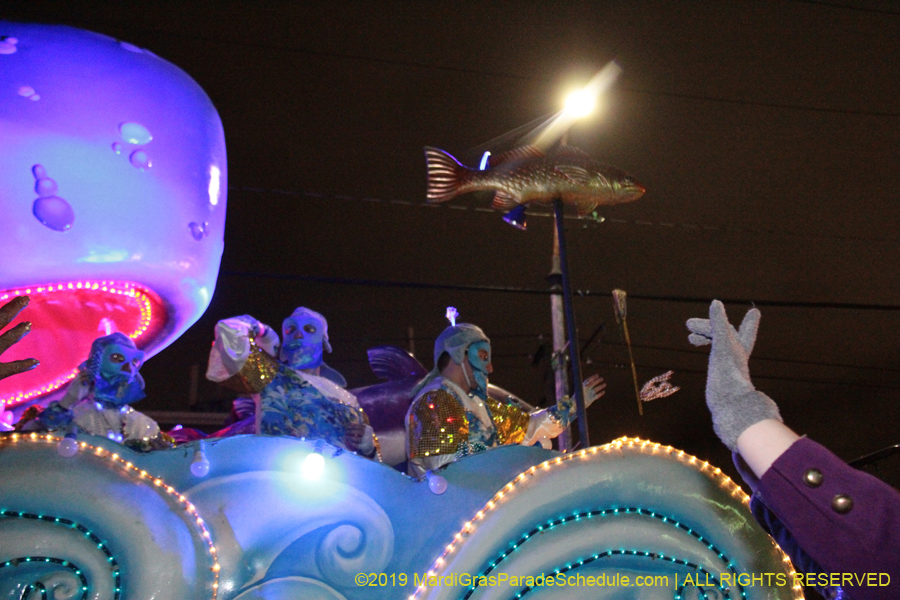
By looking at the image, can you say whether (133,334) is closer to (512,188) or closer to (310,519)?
(310,519)

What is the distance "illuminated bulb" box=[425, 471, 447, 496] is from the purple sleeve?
938 mm

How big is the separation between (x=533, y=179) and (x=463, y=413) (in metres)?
1.13

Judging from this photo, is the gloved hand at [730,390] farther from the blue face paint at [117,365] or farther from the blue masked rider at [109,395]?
the blue face paint at [117,365]

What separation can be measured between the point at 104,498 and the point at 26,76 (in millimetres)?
1429

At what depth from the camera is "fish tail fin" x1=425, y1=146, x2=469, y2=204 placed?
3135 mm

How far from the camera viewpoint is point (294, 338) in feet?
9.47

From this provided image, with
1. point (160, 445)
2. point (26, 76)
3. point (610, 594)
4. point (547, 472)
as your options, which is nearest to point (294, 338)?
point (160, 445)

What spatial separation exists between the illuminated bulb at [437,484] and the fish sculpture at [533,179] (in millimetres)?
1619

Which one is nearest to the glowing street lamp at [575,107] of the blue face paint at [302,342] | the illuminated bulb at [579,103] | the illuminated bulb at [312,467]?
the illuminated bulb at [579,103]

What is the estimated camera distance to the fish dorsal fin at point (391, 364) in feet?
12.8

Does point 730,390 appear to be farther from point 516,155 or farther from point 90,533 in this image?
point 516,155

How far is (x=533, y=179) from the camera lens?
3.12 meters

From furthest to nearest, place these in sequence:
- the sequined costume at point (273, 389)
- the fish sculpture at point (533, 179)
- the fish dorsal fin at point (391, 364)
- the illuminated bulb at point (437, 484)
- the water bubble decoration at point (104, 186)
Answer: the fish dorsal fin at point (391, 364) → the fish sculpture at point (533, 179) → the sequined costume at point (273, 389) → the water bubble decoration at point (104, 186) → the illuminated bulb at point (437, 484)

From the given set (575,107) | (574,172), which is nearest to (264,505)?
(574,172)
